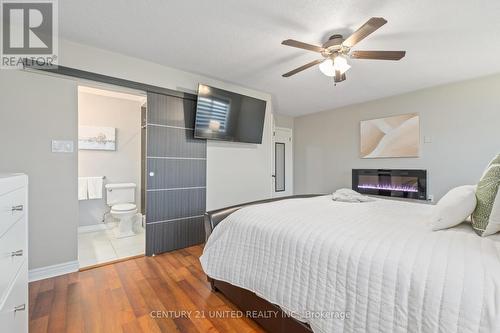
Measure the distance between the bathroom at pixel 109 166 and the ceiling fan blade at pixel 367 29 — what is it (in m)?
3.06

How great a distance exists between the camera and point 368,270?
93cm

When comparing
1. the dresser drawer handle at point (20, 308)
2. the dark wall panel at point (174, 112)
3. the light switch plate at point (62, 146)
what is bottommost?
the dresser drawer handle at point (20, 308)

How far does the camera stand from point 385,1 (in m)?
1.65

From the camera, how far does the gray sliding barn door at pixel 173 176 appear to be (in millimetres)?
2691

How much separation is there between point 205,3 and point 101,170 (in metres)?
3.33

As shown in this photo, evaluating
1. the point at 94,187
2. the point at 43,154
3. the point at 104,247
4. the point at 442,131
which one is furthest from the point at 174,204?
the point at 442,131

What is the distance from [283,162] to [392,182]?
7.70ft

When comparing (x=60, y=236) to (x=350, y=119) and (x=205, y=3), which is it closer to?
(x=205, y=3)

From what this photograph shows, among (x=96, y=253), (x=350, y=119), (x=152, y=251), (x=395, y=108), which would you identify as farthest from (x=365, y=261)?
(x=350, y=119)

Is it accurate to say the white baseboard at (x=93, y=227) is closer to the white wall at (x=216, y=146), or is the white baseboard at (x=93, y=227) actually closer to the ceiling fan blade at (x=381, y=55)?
the white wall at (x=216, y=146)

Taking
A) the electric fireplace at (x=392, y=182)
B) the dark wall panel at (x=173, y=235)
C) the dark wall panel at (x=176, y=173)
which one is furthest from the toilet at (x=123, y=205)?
the electric fireplace at (x=392, y=182)

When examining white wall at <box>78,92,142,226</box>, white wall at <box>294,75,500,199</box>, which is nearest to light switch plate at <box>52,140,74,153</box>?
white wall at <box>78,92,142,226</box>

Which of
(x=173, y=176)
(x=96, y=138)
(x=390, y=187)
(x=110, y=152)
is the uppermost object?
(x=96, y=138)

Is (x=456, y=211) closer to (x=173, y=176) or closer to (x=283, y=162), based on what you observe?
(x=173, y=176)
